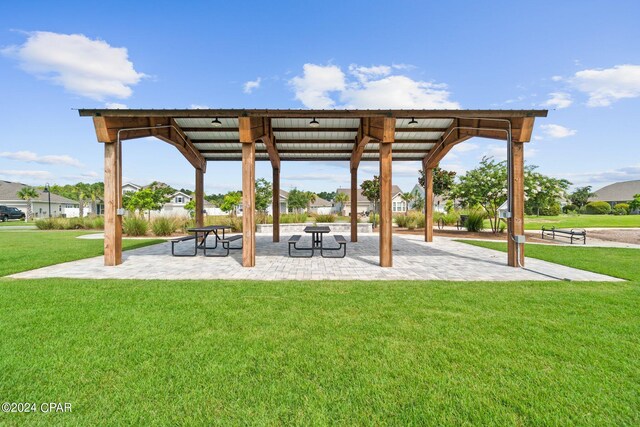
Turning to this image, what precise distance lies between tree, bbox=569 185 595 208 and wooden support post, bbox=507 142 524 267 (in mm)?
68704

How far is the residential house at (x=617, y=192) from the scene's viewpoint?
2633 inches

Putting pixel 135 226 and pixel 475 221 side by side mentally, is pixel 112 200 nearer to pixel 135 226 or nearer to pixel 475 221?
pixel 135 226

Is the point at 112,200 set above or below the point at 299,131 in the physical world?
below

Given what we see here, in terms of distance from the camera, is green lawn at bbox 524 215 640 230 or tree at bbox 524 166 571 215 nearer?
tree at bbox 524 166 571 215

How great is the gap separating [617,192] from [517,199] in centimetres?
8915

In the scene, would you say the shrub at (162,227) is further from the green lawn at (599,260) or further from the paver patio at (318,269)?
the green lawn at (599,260)

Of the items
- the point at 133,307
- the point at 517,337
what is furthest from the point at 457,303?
the point at 133,307

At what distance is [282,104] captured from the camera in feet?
26.6

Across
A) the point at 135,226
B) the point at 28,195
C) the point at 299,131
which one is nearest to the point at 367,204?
the point at 135,226

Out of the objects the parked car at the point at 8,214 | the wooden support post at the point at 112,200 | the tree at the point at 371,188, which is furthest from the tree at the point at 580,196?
the parked car at the point at 8,214

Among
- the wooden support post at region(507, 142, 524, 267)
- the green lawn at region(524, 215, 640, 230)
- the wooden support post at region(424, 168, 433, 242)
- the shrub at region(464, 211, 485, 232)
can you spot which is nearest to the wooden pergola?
the wooden support post at region(507, 142, 524, 267)

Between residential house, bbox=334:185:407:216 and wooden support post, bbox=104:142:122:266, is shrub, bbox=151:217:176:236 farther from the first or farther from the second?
residential house, bbox=334:185:407:216

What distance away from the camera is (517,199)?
327 inches

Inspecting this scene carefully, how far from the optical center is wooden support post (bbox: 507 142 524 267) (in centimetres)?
821
